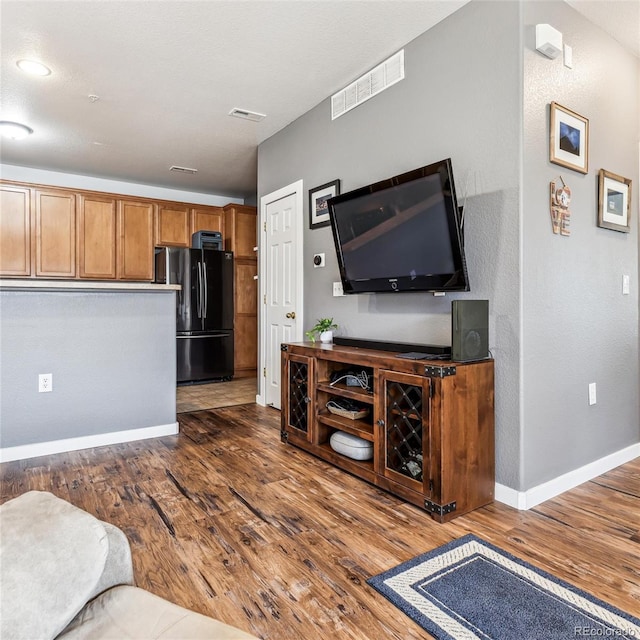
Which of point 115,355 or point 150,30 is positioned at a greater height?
point 150,30

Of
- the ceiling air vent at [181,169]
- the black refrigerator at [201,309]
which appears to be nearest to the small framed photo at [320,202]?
the ceiling air vent at [181,169]

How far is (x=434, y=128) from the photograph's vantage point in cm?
259

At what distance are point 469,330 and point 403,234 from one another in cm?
69

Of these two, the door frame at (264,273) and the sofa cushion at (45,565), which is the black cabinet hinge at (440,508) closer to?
the sofa cushion at (45,565)

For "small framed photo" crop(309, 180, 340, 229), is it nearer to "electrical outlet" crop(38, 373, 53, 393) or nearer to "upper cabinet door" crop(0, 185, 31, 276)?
"electrical outlet" crop(38, 373, 53, 393)

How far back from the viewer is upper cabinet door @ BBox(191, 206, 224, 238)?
20.5 ft

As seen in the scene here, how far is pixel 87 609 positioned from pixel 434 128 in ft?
8.67

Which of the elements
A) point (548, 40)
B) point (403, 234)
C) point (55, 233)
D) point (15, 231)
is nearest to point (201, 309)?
point (55, 233)

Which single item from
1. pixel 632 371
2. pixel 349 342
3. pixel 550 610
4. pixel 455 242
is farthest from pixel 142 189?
pixel 550 610

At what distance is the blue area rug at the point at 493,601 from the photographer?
138 centimetres

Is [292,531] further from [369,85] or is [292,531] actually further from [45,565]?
[369,85]

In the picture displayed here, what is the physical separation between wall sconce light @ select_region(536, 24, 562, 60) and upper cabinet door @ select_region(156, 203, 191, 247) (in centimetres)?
493

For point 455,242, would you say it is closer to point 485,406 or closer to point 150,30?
point 485,406

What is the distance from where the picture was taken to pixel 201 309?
5.83 metres
